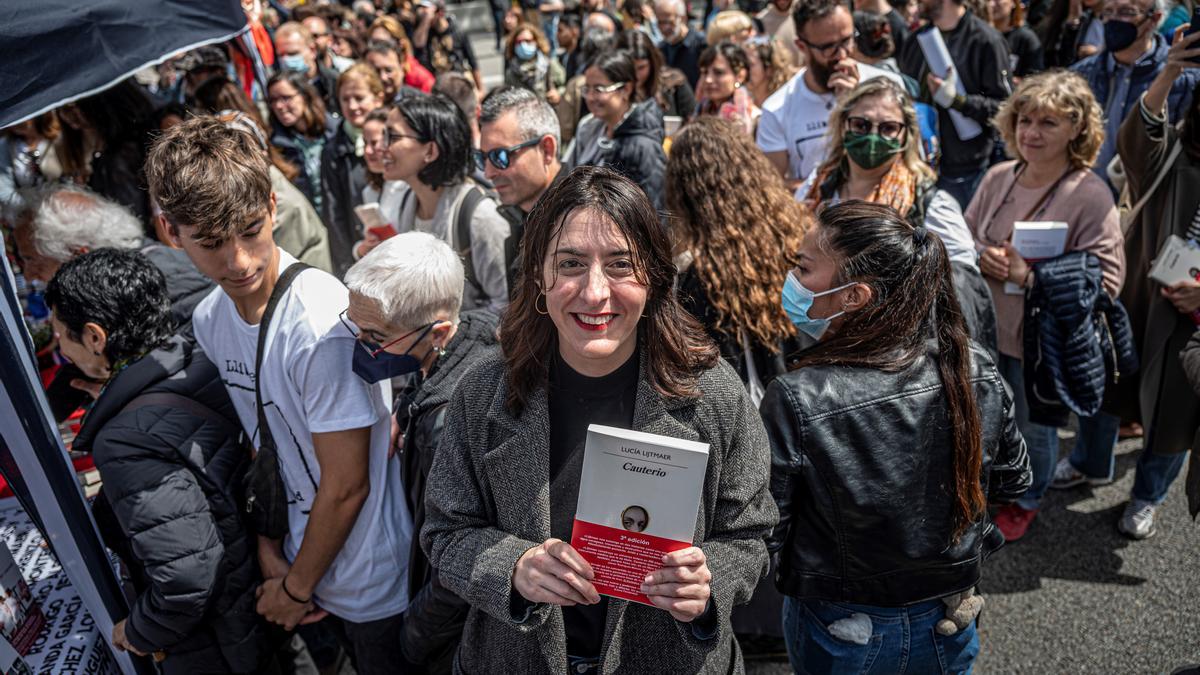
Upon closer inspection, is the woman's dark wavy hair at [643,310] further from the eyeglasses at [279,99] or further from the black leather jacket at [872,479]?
the eyeglasses at [279,99]

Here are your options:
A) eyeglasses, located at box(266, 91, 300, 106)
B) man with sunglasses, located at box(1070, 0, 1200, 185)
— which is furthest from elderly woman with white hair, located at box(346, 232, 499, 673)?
man with sunglasses, located at box(1070, 0, 1200, 185)

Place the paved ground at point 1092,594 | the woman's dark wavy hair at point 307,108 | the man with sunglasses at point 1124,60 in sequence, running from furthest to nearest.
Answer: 1. the woman's dark wavy hair at point 307,108
2. the man with sunglasses at point 1124,60
3. the paved ground at point 1092,594

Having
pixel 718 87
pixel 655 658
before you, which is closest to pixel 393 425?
pixel 655 658

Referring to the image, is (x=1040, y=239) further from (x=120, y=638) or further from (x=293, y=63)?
(x=293, y=63)

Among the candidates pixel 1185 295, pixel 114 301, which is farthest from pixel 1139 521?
pixel 114 301

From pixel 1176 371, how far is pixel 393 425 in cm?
322

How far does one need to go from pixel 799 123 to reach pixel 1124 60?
6.77 ft

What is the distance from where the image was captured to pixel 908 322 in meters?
1.89

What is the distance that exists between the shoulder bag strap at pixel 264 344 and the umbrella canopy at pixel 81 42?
0.94 meters

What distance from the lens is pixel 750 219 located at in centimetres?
273

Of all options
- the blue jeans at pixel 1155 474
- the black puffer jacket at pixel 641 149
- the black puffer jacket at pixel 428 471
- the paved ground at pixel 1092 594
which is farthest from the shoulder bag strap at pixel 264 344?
the blue jeans at pixel 1155 474

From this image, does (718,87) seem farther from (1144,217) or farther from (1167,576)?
(1167,576)

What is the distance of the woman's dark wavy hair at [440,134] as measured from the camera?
137 inches

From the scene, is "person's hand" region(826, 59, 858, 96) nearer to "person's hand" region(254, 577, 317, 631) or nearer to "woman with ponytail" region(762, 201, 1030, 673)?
"woman with ponytail" region(762, 201, 1030, 673)
